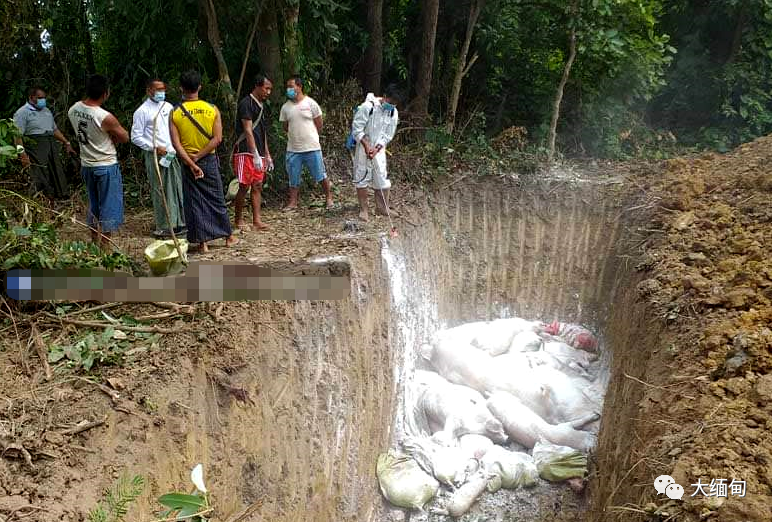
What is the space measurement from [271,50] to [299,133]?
61.8 inches

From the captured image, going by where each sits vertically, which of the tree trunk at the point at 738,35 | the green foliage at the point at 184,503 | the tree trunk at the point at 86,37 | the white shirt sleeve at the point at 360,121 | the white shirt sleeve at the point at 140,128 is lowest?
the green foliage at the point at 184,503

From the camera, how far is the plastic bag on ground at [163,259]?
4.88 m

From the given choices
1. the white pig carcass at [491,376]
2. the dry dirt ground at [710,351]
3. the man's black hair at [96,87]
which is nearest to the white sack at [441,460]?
the white pig carcass at [491,376]

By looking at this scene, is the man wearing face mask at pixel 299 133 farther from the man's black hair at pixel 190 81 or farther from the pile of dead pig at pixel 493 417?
the pile of dead pig at pixel 493 417

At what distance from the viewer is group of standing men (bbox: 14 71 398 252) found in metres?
5.71

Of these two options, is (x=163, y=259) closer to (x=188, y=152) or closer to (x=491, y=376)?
(x=188, y=152)

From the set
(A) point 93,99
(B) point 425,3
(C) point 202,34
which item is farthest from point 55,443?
(B) point 425,3

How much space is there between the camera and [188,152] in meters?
6.07

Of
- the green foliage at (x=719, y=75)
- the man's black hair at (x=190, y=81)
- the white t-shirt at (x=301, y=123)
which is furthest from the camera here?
the green foliage at (x=719, y=75)

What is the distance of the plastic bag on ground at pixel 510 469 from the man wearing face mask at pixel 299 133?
4.10m

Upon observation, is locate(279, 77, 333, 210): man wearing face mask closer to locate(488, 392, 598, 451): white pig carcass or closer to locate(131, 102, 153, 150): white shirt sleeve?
locate(131, 102, 153, 150): white shirt sleeve

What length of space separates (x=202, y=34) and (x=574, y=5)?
6.03m

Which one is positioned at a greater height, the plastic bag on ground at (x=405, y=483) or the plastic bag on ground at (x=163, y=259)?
the plastic bag on ground at (x=163, y=259)

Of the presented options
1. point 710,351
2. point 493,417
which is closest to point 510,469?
point 493,417
